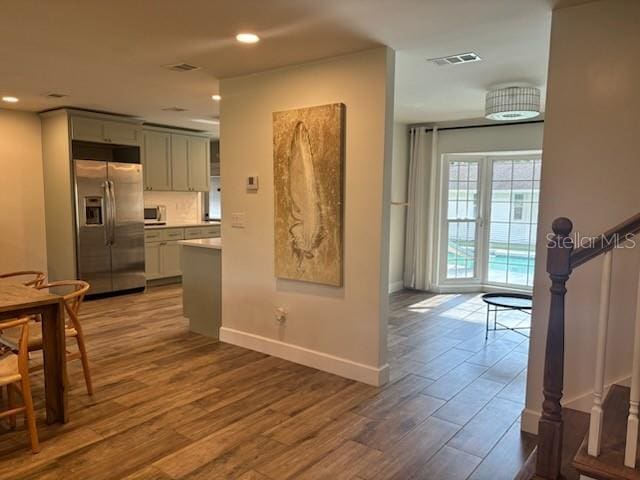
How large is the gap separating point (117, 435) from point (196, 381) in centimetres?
85

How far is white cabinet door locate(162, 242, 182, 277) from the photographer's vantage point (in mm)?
7156

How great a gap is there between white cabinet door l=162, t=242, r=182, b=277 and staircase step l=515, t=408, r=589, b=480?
5.90 meters

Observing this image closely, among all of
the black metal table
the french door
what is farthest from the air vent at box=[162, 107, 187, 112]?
the black metal table

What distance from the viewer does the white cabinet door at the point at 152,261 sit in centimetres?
691

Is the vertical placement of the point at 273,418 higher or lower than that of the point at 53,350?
lower

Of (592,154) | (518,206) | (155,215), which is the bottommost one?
(155,215)

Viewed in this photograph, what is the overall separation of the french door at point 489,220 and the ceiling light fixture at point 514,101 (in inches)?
88.5

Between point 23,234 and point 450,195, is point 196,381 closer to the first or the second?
point 23,234

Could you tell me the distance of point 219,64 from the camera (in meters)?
3.79

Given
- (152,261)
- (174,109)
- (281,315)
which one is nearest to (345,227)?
(281,315)

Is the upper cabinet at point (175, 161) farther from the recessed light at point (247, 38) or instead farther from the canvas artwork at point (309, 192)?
the recessed light at point (247, 38)

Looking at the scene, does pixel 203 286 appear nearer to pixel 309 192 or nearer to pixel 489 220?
pixel 309 192

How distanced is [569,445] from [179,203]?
7.02m

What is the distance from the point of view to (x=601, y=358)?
1.70 meters
